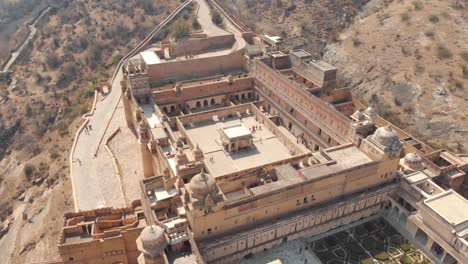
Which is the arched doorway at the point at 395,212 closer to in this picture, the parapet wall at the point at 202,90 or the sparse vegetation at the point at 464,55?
the parapet wall at the point at 202,90

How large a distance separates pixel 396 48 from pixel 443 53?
808 cm

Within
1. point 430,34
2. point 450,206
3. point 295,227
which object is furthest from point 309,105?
point 430,34

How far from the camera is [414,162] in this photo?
40344 millimetres

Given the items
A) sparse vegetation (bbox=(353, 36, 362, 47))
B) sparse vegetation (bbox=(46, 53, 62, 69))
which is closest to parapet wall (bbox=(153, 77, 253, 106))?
sparse vegetation (bbox=(353, 36, 362, 47))

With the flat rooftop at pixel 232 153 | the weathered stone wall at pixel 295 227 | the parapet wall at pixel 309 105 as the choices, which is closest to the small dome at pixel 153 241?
the weathered stone wall at pixel 295 227

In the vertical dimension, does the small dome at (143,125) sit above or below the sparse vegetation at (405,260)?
above

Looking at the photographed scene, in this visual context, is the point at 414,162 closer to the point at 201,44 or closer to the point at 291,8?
the point at 201,44

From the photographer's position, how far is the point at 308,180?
35188mm

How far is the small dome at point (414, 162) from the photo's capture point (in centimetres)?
4041

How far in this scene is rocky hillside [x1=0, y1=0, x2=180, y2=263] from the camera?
157 feet

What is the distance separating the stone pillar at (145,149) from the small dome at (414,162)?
1151 inches

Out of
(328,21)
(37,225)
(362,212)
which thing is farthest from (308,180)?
(328,21)

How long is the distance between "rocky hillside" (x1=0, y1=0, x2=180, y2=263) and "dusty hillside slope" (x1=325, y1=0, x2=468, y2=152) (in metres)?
48.1

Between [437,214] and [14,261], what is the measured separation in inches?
1817
